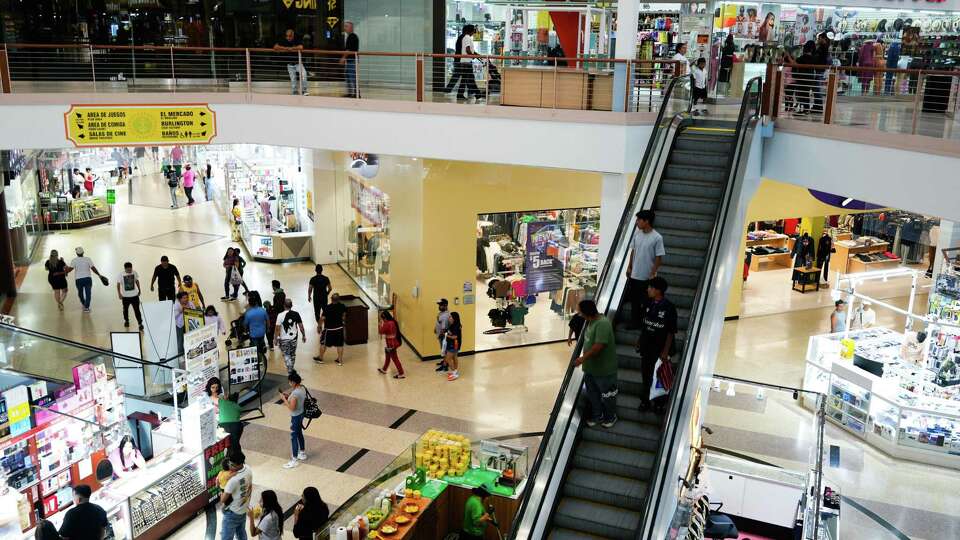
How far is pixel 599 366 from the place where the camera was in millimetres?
7266

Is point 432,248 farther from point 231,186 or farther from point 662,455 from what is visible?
point 231,186

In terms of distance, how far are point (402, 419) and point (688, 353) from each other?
5704 millimetres

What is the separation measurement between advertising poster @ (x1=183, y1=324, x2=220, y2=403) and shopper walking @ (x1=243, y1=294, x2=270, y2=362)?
6.50ft

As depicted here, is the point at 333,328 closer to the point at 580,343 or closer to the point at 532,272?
the point at 532,272

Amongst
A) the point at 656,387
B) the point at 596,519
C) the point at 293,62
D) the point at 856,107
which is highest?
the point at 293,62

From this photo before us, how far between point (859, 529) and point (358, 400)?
6.92m

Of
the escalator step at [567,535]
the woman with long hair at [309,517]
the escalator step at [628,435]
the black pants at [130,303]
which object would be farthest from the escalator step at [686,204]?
the black pants at [130,303]

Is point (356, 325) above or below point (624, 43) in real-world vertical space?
below

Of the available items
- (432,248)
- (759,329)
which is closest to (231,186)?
(432,248)

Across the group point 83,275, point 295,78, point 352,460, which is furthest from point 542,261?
point 83,275

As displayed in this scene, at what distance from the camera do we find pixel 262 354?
1309 cm

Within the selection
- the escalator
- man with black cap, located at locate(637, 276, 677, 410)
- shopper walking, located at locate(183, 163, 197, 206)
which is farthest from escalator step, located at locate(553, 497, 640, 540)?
shopper walking, located at locate(183, 163, 197, 206)

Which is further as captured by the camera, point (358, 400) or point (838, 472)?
point (358, 400)

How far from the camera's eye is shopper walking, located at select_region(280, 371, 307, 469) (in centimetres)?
1024
